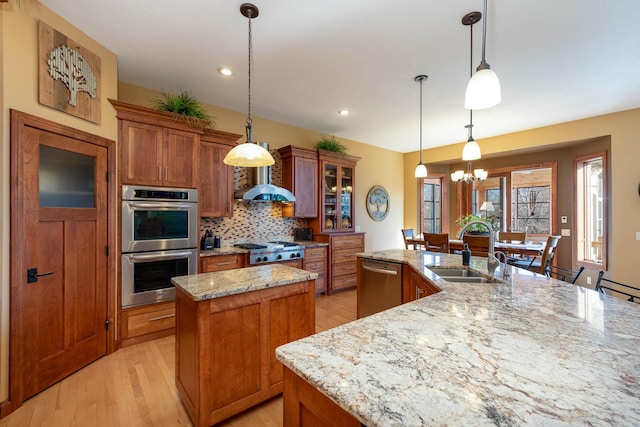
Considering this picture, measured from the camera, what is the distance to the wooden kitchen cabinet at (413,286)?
2229 mm

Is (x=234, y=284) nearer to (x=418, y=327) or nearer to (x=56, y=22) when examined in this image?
(x=418, y=327)

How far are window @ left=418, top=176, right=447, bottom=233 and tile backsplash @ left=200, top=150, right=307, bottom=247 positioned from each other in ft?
11.1

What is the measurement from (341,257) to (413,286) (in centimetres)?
239

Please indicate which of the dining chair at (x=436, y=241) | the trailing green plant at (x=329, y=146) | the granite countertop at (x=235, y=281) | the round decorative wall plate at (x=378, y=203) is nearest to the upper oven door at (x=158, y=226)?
the granite countertop at (x=235, y=281)

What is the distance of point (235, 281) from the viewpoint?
1.92 m

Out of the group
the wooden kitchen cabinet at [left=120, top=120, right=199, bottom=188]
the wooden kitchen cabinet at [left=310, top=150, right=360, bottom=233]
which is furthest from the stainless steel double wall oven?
the wooden kitchen cabinet at [left=310, top=150, right=360, bottom=233]

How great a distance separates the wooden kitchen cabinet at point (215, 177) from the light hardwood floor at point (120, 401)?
168 cm

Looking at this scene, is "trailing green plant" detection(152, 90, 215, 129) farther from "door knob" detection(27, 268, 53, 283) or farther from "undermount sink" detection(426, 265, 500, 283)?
"undermount sink" detection(426, 265, 500, 283)

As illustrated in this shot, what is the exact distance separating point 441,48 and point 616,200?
3.81m

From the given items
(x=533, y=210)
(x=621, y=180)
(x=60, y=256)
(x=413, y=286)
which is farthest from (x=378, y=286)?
(x=533, y=210)

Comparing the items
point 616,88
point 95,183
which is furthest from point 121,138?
point 616,88

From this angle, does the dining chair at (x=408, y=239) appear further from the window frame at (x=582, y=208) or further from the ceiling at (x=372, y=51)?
the window frame at (x=582, y=208)

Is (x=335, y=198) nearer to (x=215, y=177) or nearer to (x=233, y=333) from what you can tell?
(x=215, y=177)

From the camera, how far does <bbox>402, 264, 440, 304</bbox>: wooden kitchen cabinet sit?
223 cm
